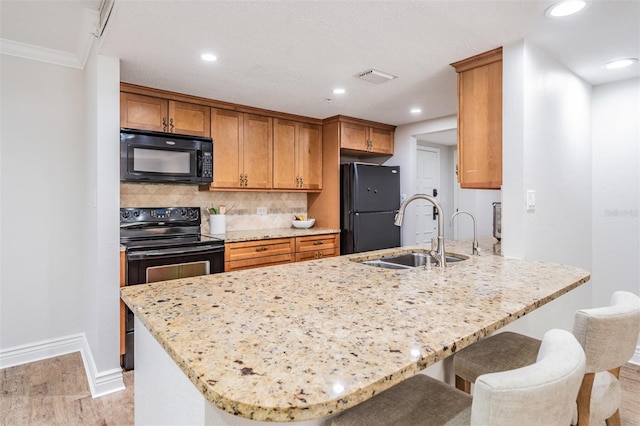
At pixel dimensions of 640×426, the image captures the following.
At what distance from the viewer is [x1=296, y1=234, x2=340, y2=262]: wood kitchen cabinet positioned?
3.62 metres

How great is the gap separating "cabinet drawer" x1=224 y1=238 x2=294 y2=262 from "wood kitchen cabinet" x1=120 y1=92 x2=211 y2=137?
42.9 inches

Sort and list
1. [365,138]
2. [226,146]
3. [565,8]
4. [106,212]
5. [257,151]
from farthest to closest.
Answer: [365,138] → [257,151] → [226,146] → [106,212] → [565,8]

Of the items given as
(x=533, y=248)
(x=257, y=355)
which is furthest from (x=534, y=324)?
(x=257, y=355)

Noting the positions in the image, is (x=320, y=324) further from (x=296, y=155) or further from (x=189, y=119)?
(x=296, y=155)

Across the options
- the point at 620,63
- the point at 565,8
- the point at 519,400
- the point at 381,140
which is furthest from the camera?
the point at 381,140

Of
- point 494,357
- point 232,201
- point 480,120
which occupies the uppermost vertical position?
point 480,120

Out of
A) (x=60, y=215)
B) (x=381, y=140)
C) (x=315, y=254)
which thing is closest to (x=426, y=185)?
(x=381, y=140)

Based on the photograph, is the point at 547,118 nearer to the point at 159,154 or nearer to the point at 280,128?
the point at 280,128

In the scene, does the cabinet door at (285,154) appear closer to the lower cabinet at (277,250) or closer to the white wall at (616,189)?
the lower cabinet at (277,250)

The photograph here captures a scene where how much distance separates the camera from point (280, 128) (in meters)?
3.86

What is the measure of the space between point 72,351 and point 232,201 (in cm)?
189

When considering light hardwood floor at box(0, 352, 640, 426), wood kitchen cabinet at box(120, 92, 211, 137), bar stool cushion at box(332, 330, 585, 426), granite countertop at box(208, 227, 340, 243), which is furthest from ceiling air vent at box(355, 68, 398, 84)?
light hardwood floor at box(0, 352, 640, 426)

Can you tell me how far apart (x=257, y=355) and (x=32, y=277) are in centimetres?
291

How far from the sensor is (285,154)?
12.8ft
